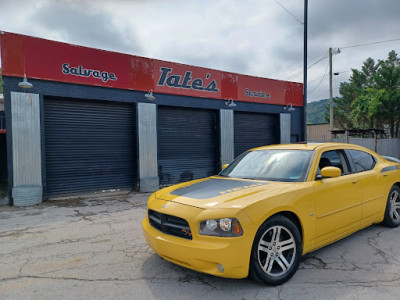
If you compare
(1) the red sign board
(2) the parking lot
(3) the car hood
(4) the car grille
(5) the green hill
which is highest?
(5) the green hill

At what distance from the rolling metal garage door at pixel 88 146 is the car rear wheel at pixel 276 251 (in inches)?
308

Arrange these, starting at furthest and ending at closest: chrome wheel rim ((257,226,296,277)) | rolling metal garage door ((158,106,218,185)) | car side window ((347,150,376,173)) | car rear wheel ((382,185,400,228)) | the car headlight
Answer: rolling metal garage door ((158,106,218,185)), car rear wheel ((382,185,400,228)), car side window ((347,150,376,173)), chrome wheel rim ((257,226,296,277)), the car headlight

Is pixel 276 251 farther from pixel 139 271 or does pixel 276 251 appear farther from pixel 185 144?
pixel 185 144

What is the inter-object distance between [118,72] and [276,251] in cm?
852

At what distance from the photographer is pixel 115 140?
10039 mm

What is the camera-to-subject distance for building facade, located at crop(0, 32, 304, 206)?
815 centimetres

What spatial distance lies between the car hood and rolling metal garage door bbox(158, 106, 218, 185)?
7.30m

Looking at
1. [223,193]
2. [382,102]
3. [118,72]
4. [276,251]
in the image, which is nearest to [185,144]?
[118,72]

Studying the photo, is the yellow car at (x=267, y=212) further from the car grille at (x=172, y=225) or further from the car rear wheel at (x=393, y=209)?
the car rear wheel at (x=393, y=209)

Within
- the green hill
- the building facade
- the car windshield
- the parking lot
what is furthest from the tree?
the green hill

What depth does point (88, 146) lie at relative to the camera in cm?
952

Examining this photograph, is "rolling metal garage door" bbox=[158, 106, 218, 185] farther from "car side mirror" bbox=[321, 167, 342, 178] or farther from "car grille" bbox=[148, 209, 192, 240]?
"car side mirror" bbox=[321, 167, 342, 178]

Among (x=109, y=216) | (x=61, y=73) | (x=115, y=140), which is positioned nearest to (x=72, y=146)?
(x=115, y=140)

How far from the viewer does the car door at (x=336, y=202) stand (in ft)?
11.5
